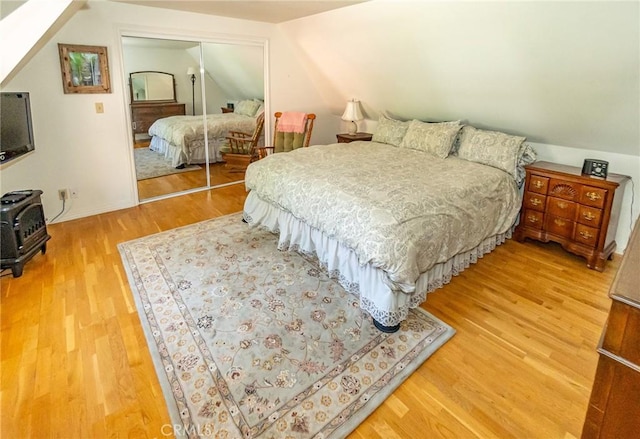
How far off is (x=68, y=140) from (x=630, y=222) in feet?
17.6

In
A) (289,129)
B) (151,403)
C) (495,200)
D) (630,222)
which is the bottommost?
(151,403)

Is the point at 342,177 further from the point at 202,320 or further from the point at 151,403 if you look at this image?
the point at 151,403

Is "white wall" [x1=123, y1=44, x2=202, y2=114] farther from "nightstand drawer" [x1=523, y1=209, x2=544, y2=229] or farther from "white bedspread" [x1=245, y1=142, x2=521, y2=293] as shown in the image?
"nightstand drawer" [x1=523, y1=209, x2=544, y2=229]

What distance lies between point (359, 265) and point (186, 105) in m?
3.30

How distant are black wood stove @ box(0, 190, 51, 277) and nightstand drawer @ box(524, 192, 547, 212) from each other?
13.8 ft

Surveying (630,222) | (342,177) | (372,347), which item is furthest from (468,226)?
(630,222)

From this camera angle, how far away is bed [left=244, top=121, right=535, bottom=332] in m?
2.19

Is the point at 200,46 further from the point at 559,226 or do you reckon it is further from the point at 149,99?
the point at 559,226

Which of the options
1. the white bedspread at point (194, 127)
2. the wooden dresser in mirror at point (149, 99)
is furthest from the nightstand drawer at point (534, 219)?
the wooden dresser in mirror at point (149, 99)

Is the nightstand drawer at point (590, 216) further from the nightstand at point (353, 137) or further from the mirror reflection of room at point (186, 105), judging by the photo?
the mirror reflection of room at point (186, 105)

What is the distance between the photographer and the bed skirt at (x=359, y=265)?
220 cm

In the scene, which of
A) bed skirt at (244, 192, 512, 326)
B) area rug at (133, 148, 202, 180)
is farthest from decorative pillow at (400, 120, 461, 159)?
area rug at (133, 148, 202, 180)

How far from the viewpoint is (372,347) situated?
2.10 m

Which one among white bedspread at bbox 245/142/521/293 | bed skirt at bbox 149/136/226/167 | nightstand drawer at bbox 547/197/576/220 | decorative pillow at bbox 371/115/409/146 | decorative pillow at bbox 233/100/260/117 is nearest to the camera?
white bedspread at bbox 245/142/521/293
